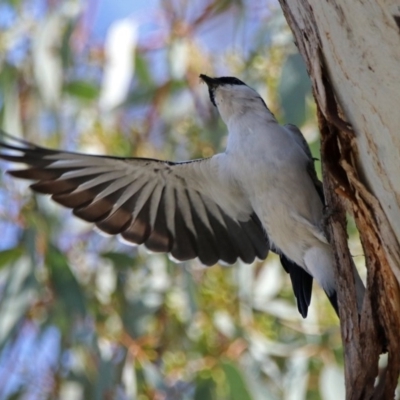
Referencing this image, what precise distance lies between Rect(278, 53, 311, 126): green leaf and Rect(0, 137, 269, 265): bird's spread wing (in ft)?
0.98

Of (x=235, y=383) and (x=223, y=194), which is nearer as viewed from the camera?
(x=223, y=194)

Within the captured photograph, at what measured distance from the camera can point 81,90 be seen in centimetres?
301

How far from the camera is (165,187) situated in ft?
7.11

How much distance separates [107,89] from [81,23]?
1.73 feet

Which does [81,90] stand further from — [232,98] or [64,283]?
[232,98]

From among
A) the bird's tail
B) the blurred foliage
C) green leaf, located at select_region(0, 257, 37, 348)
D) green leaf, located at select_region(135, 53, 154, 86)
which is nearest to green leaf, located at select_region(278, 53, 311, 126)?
the blurred foliage

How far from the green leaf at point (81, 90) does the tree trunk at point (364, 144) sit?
169 centimetres

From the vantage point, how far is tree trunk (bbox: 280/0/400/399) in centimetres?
115

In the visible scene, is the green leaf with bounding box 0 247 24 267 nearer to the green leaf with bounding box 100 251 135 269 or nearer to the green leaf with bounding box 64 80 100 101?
the green leaf with bounding box 100 251 135 269

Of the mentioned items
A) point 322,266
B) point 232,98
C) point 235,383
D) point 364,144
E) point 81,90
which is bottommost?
point 235,383

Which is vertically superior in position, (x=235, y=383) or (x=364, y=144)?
(x=364, y=144)

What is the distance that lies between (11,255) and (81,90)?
65cm

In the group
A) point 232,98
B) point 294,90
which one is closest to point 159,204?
point 232,98

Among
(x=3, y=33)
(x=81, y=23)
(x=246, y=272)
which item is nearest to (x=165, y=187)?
(x=246, y=272)
